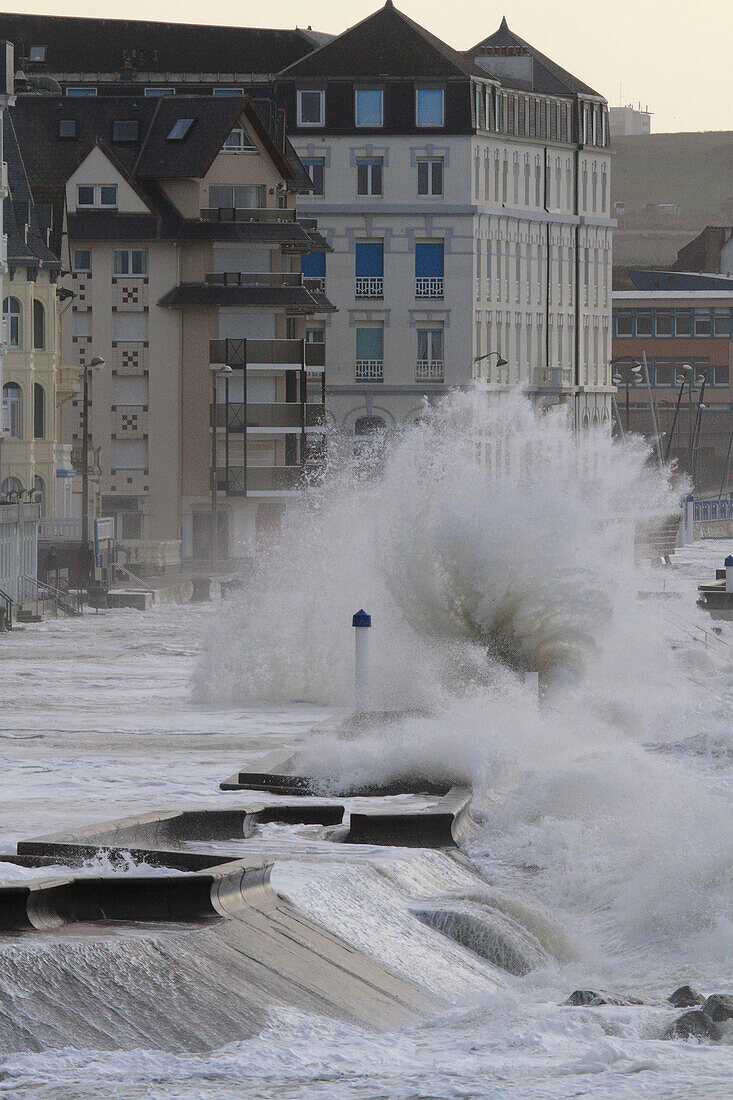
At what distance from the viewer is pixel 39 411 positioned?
181ft

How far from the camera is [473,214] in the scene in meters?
82.1

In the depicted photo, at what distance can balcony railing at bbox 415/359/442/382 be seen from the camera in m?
82.4

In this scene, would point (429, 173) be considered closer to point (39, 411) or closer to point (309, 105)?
point (309, 105)

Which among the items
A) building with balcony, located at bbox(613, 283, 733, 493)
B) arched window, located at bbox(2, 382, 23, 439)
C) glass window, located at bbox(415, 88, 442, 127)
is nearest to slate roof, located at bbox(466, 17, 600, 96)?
glass window, located at bbox(415, 88, 442, 127)

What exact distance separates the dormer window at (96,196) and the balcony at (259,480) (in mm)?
9432

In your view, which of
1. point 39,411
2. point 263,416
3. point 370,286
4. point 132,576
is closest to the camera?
point 132,576

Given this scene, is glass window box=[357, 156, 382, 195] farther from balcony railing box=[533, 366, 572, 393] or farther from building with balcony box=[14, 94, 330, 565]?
building with balcony box=[14, 94, 330, 565]

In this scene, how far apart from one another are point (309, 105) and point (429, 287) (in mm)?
8706

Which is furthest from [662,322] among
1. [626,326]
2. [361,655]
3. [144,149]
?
[361,655]

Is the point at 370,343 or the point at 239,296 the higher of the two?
the point at 239,296

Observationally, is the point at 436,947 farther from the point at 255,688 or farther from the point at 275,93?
the point at 275,93

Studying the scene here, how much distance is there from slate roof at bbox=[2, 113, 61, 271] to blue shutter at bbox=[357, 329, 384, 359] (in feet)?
87.5

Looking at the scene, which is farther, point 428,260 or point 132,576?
point 428,260

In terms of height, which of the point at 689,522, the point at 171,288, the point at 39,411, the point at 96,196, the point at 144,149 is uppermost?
the point at 144,149
